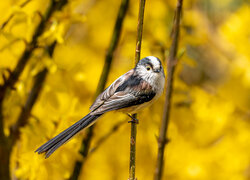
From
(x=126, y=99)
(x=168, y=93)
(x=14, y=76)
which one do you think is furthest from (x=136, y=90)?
(x=14, y=76)

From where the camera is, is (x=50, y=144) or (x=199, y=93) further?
(x=199, y=93)

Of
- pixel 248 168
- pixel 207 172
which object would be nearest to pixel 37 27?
pixel 207 172

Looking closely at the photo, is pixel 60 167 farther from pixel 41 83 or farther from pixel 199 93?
pixel 199 93

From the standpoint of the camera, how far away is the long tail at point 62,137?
1.40 m

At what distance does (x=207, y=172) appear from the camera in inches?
88.4

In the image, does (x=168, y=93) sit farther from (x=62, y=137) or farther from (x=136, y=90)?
(x=62, y=137)

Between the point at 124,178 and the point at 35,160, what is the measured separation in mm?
623

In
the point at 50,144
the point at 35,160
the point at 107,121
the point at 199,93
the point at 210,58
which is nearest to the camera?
the point at 50,144

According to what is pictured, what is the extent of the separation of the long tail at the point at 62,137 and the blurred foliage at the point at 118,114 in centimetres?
24

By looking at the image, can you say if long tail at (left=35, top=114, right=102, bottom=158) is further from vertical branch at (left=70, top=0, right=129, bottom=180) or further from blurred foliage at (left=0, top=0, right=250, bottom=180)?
vertical branch at (left=70, top=0, right=129, bottom=180)

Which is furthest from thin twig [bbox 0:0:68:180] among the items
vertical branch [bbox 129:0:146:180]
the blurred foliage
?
vertical branch [bbox 129:0:146:180]

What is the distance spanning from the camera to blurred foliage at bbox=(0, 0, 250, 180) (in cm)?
180

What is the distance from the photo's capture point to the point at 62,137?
1475mm

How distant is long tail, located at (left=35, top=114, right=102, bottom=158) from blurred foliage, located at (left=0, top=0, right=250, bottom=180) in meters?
0.24
